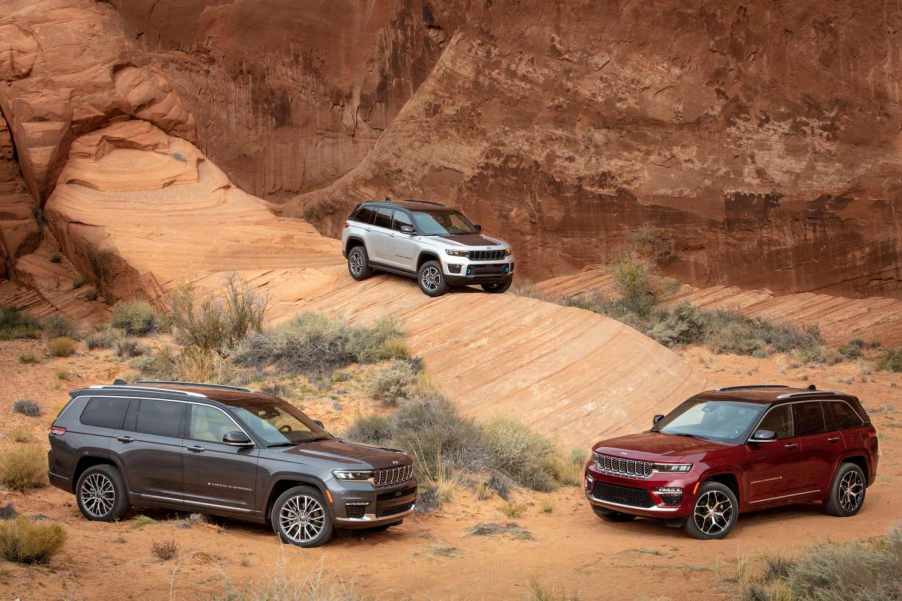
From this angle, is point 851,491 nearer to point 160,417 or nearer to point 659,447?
point 659,447

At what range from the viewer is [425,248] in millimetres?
22547

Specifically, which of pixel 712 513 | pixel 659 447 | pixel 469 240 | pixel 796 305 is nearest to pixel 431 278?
pixel 469 240

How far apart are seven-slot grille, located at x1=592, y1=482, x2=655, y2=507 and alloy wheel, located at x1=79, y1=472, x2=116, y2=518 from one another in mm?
5634

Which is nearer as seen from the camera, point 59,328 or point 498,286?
point 498,286

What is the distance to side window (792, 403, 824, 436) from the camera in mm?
13680

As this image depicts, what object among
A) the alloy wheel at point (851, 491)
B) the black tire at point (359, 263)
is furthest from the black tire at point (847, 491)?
the black tire at point (359, 263)

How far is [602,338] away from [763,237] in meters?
12.0

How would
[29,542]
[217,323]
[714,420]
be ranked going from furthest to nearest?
[217,323] < [714,420] < [29,542]

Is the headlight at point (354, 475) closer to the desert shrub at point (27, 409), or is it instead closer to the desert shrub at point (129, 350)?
the desert shrub at point (27, 409)

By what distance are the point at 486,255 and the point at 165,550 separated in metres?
13.1

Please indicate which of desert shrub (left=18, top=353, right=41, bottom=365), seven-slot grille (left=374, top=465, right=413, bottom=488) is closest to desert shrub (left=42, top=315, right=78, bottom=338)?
desert shrub (left=18, top=353, right=41, bottom=365)

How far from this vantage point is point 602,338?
20344mm

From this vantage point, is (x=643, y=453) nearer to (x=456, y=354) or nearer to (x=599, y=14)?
(x=456, y=354)

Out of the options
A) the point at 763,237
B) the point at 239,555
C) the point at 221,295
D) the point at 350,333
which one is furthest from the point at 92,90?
the point at 239,555
